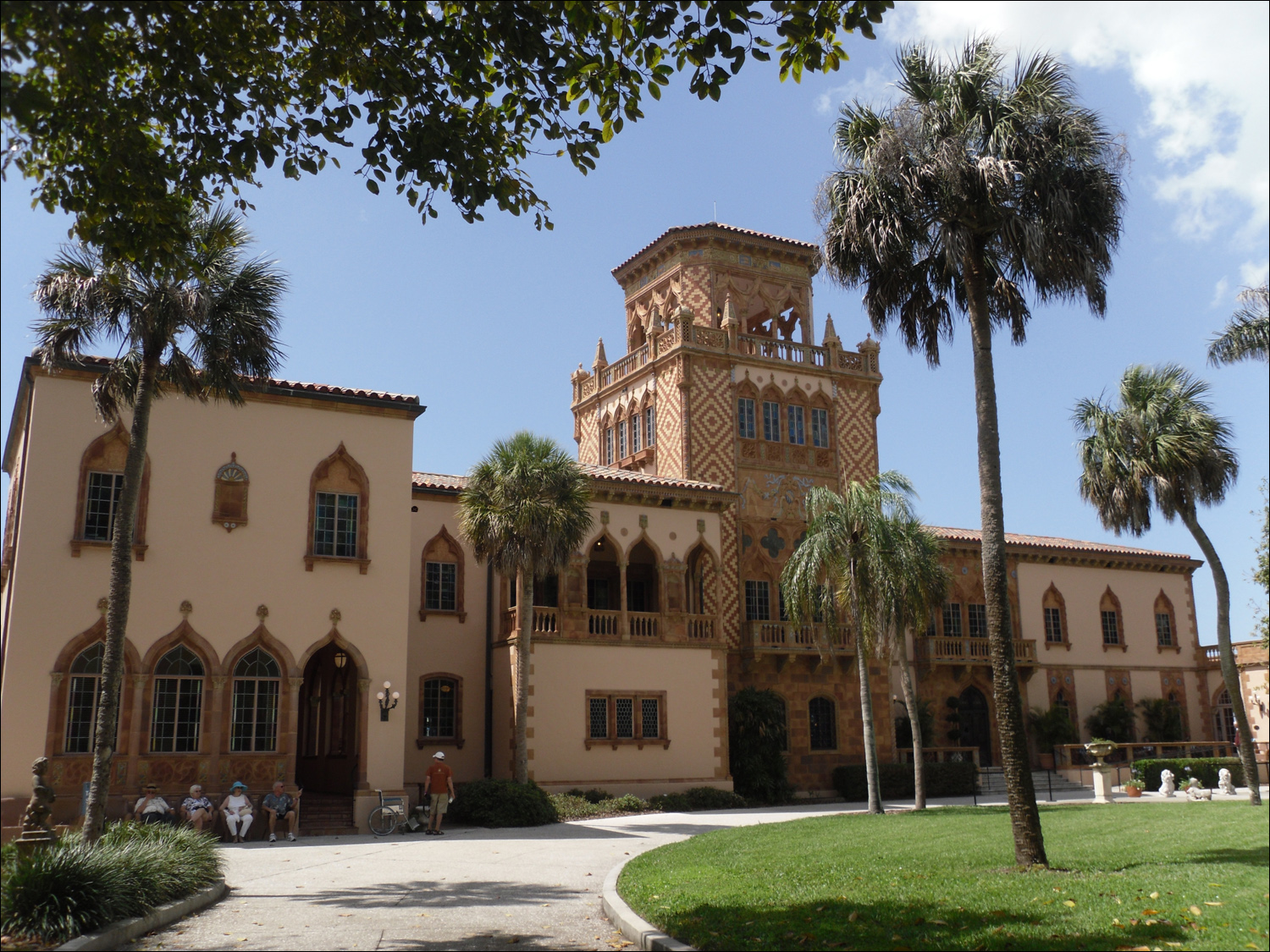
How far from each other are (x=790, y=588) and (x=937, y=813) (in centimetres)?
593

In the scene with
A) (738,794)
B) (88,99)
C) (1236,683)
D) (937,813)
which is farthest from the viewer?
(738,794)

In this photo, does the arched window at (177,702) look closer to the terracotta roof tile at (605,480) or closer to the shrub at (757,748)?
the terracotta roof tile at (605,480)

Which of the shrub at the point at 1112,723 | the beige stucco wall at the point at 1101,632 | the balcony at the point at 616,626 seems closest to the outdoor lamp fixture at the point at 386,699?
the balcony at the point at 616,626

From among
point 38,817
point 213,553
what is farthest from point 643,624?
point 38,817

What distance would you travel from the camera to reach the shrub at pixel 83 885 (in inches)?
389

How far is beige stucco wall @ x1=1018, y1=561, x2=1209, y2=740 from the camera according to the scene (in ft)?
133

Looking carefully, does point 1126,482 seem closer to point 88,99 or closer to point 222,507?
point 222,507

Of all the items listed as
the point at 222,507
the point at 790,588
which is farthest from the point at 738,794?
the point at 222,507

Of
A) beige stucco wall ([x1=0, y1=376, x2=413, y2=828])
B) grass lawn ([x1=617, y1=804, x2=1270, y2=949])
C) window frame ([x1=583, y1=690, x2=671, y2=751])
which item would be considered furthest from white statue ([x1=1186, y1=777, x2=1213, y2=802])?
beige stucco wall ([x1=0, y1=376, x2=413, y2=828])

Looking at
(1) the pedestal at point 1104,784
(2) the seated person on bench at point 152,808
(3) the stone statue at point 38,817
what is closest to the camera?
(3) the stone statue at point 38,817

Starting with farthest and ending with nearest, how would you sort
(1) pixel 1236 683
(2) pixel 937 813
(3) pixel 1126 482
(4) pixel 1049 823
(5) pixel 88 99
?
1. (3) pixel 1126 482
2. (1) pixel 1236 683
3. (2) pixel 937 813
4. (4) pixel 1049 823
5. (5) pixel 88 99

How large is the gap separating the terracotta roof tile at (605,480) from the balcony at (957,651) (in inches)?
407

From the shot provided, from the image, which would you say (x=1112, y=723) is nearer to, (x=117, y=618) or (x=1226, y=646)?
(x=1226, y=646)

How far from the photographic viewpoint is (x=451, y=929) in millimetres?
10672
